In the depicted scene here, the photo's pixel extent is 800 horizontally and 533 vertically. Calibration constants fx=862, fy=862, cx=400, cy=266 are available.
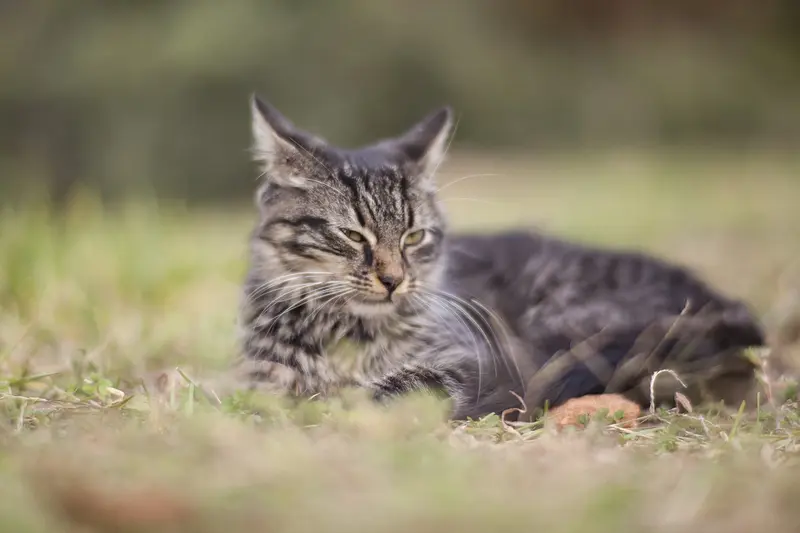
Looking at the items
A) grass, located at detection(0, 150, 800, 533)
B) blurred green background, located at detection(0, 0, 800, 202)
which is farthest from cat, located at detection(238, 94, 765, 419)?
blurred green background, located at detection(0, 0, 800, 202)

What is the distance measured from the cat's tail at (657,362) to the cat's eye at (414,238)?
0.55 meters

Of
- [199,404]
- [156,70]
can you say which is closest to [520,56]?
[156,70]

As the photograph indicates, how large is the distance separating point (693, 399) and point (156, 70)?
9349 millimetres

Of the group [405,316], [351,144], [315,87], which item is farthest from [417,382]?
[315,87]

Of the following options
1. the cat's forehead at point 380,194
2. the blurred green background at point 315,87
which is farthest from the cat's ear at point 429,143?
the blurred green background at point 315,87

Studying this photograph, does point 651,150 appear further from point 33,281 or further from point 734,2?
point 33,281

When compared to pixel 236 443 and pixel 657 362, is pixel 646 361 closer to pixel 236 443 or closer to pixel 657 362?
pixel 657 362

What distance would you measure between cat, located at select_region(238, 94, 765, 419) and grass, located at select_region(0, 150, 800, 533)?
203 millimetres

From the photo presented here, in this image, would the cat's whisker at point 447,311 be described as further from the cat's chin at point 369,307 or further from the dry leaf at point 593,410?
the dry leaf at point 593,410

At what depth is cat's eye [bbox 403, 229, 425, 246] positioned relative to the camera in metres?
2.73

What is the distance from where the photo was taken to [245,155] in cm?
1098

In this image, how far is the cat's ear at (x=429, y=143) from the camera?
9.48 feet

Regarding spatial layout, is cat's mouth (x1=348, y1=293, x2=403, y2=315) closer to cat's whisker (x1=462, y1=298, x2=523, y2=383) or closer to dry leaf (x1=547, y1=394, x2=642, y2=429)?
cat's whisker (x1=462, y1=298, x2=523, y2=383)

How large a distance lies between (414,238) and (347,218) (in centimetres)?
24
